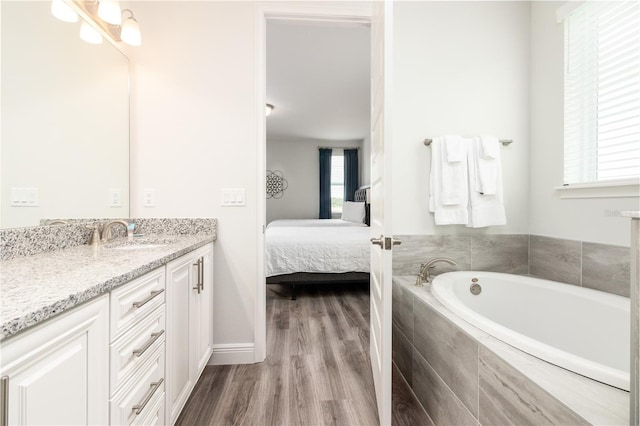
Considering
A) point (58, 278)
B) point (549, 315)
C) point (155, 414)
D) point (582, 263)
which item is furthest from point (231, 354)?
point (582, 263)

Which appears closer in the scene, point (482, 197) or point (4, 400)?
point (4, 400)

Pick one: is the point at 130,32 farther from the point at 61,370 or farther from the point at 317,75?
the point at 317,75

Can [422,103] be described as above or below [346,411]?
above

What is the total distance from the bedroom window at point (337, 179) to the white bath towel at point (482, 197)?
5055mm

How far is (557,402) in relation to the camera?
69 centimetres

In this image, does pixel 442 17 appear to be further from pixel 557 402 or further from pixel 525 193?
pixel 557 402

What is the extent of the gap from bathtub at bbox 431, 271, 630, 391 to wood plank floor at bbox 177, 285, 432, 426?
648 millimetres

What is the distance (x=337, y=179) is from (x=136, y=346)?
6245mm

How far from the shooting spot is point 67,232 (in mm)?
1308

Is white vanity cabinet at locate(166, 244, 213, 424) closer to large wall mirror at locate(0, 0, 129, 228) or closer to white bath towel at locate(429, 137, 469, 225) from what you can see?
large wall mirror at locate(0, 0, 129, 228)

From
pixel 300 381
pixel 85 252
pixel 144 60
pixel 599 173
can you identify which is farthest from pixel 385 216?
pixel 144 60

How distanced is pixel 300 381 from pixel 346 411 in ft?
1.13

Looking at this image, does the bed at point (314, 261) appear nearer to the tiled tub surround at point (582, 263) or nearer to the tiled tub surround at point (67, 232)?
the tiled tub surround at point (67, 232)

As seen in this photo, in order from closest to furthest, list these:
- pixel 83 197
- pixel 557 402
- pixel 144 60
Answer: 1. pixel 557 402
2. pixel 83 197
3. pixel 144 60
